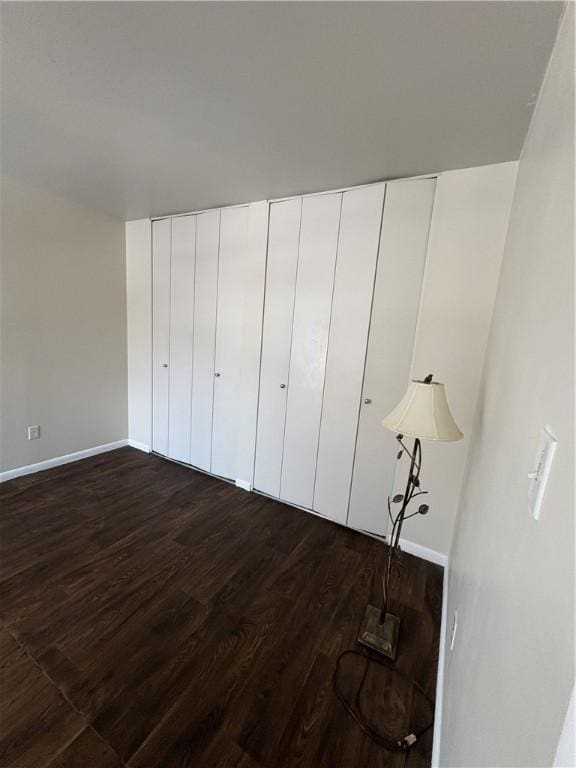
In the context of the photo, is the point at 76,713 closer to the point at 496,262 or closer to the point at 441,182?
the point at 496,262

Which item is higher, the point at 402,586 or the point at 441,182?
the point at 441,182

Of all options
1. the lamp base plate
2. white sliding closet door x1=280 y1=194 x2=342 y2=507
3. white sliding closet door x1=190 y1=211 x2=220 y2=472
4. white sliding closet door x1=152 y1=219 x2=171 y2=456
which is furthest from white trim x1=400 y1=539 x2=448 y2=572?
white sliding closet door x1=152 y1=219 x2=171 y2=456

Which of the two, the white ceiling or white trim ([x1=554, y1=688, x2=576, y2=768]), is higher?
the white ceiling

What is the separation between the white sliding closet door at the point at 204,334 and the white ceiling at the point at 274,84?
0.81 meters

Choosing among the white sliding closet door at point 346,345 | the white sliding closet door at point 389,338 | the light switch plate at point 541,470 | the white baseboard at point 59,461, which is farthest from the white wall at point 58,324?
the light switch plate at point 541,470

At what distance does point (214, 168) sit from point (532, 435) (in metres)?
2.27

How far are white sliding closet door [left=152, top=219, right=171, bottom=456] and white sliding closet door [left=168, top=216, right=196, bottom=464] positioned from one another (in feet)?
0.23

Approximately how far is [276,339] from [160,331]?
1441 mm

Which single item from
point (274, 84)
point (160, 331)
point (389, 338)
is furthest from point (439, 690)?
point (160, 331)

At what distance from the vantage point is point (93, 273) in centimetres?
321

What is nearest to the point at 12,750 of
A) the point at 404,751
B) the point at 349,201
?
the point at 404,751

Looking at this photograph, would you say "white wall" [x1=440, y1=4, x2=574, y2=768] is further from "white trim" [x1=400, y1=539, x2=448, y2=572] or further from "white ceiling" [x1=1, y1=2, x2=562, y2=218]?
"white trim" [x1=400, y1=539, x2=448, y2=572]

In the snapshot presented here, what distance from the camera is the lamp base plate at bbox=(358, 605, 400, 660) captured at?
1539 millimetres

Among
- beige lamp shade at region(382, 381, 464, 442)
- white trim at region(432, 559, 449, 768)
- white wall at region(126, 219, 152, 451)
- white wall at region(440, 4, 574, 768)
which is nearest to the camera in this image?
white wall at region(440, 4, 574, 768)
